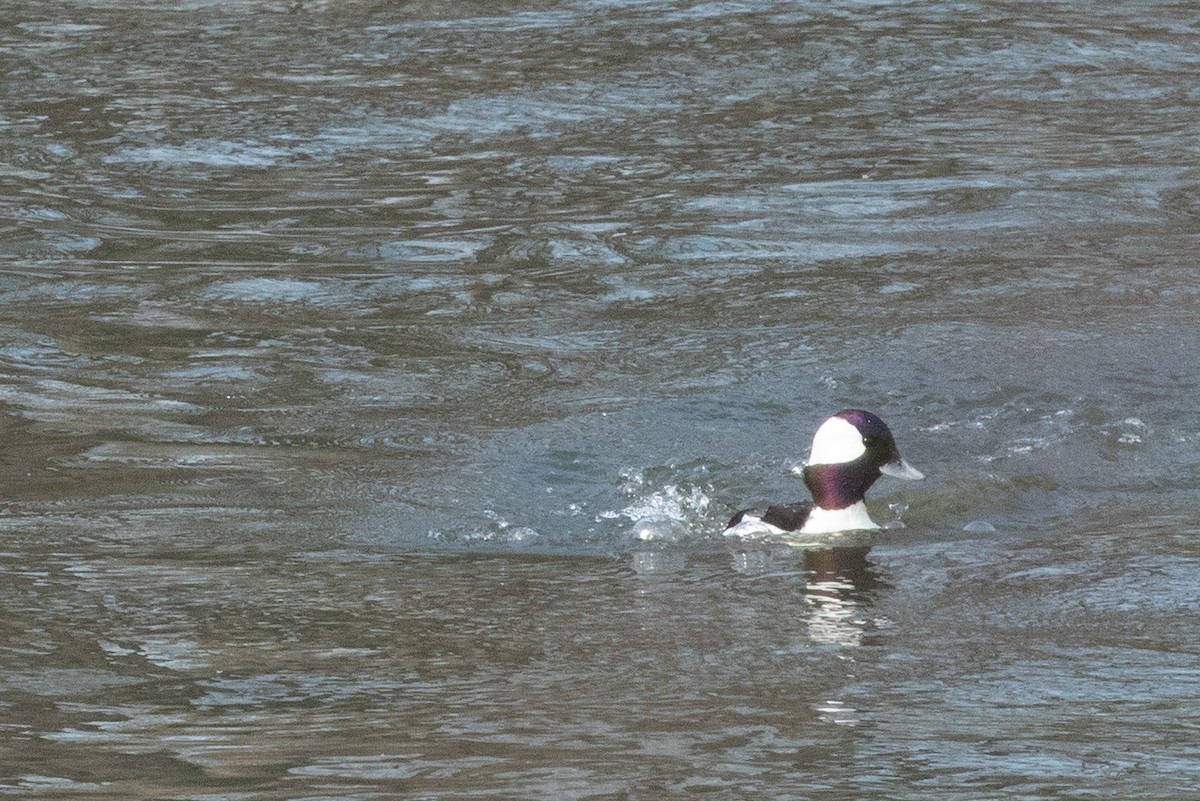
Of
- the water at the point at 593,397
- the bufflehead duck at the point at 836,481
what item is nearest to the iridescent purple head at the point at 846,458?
A: the bufflehead duck at the point at 836,481

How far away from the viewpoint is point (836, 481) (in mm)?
7699

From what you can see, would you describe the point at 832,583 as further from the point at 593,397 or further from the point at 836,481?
the point at 593,397

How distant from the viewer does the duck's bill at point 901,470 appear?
26.1ft

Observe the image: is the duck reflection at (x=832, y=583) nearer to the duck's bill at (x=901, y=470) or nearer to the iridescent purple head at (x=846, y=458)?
the iridescent purple head at (x=846, y=458)

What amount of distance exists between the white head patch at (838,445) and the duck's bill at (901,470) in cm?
20

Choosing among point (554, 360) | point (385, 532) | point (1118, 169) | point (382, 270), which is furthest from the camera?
point (1118, 169)

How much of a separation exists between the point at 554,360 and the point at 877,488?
1.88 meters

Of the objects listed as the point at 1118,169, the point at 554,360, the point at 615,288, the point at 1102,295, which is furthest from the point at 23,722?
the point at 1118,169

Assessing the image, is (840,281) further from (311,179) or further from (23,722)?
(23,722)

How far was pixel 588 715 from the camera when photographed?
5.25 meters

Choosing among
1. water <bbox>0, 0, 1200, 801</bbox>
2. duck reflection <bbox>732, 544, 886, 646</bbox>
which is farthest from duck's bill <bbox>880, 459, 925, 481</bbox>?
duck reflection <bbox>732, 544, 886, 646</bbox>

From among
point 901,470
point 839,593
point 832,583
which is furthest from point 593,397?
point 839,593

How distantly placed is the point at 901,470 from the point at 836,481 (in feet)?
1.38

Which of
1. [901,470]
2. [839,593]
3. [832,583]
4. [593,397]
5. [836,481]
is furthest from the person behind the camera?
[593,397]
